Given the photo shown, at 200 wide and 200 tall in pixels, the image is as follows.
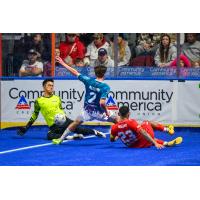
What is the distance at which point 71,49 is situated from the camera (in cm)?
1789

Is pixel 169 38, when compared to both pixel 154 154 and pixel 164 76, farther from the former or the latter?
pixel 154 154

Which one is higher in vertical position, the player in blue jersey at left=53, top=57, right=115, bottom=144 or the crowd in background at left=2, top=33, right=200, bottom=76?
the crowd in background at left=2, top=33, right=200, bottom=76

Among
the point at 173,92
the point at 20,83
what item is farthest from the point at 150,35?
the point at 20,83

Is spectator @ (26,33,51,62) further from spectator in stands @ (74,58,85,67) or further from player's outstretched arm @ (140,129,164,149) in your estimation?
player's outstretched arm @ (140,129,164,149)

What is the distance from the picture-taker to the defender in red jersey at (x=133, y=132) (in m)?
13.0

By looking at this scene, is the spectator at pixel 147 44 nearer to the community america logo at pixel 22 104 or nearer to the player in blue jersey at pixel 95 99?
the player in blue jersey at pixel 95 99

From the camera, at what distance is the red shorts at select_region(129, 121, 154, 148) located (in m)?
13.3

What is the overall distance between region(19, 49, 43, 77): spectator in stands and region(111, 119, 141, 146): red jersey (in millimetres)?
5181

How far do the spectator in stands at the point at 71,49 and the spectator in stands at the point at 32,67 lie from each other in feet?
2.17

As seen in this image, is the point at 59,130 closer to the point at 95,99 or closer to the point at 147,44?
the point at 95,99

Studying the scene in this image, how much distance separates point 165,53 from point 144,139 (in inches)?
184

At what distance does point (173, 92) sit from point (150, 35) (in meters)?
1.56

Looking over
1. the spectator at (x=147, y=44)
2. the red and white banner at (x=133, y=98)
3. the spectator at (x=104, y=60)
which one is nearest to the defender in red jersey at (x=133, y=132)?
the red and white banner at (x=133, y=98)

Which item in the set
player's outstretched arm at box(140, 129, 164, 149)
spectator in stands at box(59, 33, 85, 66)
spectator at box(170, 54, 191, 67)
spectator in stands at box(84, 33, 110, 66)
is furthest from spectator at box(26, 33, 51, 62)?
player's outstretched arm at box(140, 129, 164, 149)
